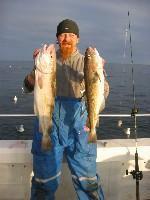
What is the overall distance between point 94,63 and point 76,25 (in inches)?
46.8

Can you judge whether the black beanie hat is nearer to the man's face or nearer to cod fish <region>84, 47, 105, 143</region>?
the man's face

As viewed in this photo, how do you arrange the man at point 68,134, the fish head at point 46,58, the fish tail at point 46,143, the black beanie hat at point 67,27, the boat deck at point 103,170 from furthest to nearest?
the boat deck at point 103,170 < the man at point 68,134 < the black beanie hat at point 67,27 < the fish tail at point 46,143 < the fish head at point 46,58

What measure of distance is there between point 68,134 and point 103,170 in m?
1.36

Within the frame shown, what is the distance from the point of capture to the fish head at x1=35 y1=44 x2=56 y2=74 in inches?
178

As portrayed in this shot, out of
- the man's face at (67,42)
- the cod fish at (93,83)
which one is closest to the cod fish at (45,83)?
the cod fish at (93,83)

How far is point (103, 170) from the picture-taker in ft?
21.7

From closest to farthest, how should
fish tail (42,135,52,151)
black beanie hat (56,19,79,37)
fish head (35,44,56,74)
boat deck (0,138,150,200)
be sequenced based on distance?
fish head (35,44,56,74), fish tail (42,135,52,151), black beanie hat (56,19,79,37), boat deck (0,138,150,200)

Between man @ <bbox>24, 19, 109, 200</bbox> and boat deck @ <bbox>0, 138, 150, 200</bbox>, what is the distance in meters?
0.64

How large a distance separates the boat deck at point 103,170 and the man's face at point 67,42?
1.96 metres

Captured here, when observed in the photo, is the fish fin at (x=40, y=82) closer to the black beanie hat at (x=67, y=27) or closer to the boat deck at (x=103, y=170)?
the black beanie hat at (x=67, y=27)

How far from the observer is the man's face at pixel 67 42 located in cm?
548

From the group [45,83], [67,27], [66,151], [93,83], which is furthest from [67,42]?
[66,151]

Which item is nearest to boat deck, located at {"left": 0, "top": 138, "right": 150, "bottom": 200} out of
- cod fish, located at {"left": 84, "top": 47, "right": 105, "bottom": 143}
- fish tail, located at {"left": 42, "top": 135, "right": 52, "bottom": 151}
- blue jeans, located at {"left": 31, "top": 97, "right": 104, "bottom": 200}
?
blue jeans, located at {"left": 31, "top": 97, "right": 104, "bottom": 200}

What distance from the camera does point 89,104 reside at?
5012 mm
